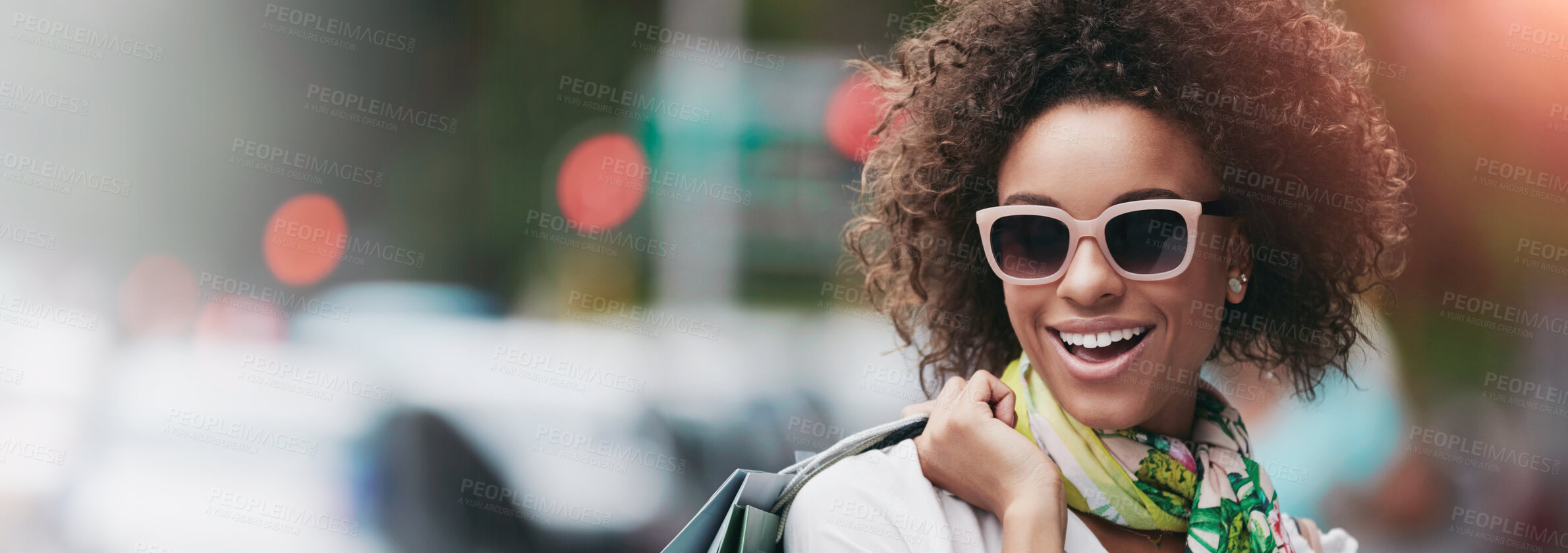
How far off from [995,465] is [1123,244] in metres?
0.41

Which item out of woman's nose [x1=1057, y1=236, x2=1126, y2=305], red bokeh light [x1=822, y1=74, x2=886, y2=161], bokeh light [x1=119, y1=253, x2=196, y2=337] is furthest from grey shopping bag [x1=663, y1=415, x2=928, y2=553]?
bokeh light [x1=119, y1=253, x2=196, y2=337]

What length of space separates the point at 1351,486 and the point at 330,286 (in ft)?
18.1

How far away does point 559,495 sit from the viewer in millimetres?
3871

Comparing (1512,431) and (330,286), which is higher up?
(1512,431)

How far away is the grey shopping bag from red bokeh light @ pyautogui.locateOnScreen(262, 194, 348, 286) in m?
4.40

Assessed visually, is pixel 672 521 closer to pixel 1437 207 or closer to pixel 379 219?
pixel 379 219

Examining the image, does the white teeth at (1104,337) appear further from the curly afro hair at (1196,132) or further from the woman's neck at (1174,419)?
the curly afro hair at (1196,132)

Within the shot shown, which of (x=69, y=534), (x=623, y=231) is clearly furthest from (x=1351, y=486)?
(x=69, y=534)

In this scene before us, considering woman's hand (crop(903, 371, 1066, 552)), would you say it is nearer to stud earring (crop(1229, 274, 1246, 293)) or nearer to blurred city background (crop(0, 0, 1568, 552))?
stud earring (crop(1229, 274, 1246, 293))

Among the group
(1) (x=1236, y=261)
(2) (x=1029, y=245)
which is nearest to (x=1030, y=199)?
(2) (x=1029, y=245)

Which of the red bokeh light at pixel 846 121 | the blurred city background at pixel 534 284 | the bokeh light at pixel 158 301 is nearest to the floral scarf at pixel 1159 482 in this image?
the blurred city background at pixel 534 284

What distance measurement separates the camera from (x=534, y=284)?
4980 mm

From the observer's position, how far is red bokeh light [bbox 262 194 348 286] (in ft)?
16.1

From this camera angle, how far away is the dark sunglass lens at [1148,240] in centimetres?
130
